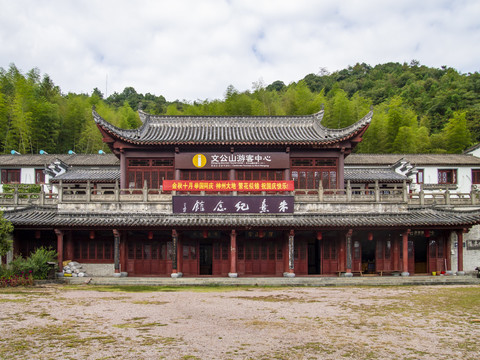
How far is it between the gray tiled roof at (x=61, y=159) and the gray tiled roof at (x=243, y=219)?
918cm

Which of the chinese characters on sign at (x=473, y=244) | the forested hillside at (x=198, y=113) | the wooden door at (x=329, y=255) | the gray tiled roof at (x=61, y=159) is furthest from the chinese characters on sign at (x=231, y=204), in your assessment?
the forested hillside at (x=198, y=113)

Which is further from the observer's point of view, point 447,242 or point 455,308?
point 447,242

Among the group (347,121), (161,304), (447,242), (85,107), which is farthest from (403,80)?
(161,304)

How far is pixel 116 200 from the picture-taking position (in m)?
20.4

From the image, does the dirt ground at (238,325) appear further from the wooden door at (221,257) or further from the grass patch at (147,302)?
the wooden door at (221,257)

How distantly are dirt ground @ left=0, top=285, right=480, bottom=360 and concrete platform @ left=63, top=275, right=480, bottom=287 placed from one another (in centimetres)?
309

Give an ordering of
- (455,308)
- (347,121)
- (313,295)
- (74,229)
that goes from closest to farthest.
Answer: (455,308)
(313,295)
(74,229)
(347,121)

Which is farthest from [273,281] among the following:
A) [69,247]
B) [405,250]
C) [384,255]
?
[69,247]

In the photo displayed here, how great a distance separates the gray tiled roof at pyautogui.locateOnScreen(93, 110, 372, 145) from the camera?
21.2 m

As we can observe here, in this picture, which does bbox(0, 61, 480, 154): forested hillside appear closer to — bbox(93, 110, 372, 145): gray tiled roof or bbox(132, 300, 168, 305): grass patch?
bbox(93, 110, 372, 145): gray tiled roof

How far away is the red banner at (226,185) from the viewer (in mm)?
20438

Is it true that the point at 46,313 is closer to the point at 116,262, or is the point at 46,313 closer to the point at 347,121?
the point at 116,262

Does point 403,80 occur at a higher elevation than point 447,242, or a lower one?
higher

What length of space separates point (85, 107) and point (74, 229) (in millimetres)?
28108
